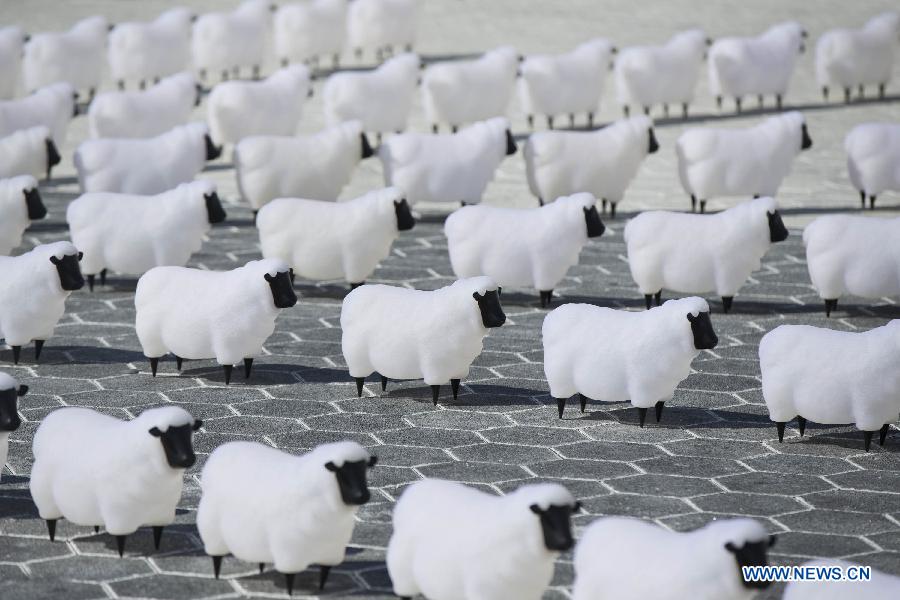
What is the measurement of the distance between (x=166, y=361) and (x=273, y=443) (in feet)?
7.97

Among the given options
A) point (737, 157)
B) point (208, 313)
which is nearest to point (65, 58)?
point (737, 157)

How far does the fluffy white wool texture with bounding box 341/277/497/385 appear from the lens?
37.3ft

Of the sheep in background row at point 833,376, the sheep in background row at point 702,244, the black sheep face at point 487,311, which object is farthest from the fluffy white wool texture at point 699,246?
the sheep in background row at point 833,376

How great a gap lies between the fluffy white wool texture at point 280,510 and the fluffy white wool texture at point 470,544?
39 centimetres

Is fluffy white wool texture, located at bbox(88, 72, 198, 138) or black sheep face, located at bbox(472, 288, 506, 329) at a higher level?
fluffy white wool texture, located at bbox(88, 72, 198, 138)

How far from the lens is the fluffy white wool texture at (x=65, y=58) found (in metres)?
23.5

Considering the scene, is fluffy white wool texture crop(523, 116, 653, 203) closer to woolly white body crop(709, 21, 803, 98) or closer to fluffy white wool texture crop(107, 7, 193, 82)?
woolly white body crop(709, 21, 803, 98)

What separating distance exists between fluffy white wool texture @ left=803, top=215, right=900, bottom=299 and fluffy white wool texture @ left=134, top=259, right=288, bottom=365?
4.76 metres

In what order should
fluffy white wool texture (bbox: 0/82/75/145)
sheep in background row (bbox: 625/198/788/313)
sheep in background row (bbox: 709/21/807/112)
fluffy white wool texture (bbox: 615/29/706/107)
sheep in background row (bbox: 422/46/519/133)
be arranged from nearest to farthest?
sheep in background row (bbox: 625/198/788/313) < fluffy white wool texture (bbox: 0/82/75/145) < sheep in background row (bbox: 422/46/519/133) < fluffy white wool texture (bbox: 615/29/706/107) < sheep in background row (bbox: 709/21/807/112)

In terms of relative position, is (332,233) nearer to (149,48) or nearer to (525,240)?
(525,240)

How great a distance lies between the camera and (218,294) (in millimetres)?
11938

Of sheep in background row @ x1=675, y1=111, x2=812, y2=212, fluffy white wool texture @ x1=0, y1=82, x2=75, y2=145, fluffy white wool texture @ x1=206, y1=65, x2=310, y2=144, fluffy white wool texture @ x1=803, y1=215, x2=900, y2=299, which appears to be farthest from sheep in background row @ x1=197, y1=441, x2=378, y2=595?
fluffy white wool texture @ x1=206, y1=65, x2=310, y2=144

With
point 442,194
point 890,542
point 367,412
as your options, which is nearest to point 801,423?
point 890,542

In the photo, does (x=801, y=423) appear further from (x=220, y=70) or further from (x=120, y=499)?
(x=220, y=70)
